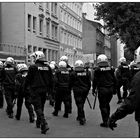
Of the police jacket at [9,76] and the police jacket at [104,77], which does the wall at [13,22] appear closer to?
the police jacket at [9,76]

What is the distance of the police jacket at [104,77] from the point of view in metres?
9.10

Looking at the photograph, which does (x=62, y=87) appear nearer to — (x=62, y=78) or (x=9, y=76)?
(x=62, y=78)

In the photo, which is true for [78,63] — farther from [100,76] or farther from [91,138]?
[91,138]

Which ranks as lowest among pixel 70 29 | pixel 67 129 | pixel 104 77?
pixel 67 129

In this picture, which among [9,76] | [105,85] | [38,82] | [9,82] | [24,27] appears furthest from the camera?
[24,27]

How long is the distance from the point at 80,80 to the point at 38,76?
1.82 meters

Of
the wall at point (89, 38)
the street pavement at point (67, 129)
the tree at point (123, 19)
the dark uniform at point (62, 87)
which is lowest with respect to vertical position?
the street pavement at point (67, 129)

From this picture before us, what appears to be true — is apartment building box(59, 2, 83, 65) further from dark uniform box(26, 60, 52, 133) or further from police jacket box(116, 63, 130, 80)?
dark uniform box(26, 60, 52, 133)

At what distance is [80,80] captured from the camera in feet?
31.8

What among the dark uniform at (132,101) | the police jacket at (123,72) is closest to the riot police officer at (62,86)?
the police jacket at (123,72)

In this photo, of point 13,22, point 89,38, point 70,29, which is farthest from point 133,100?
point 89,38

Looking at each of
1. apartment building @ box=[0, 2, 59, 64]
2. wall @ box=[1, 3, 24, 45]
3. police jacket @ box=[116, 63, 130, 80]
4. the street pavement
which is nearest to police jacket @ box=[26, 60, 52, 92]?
the street pavement

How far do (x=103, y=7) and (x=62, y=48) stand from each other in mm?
23661

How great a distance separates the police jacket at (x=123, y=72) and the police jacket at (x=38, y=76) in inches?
261
